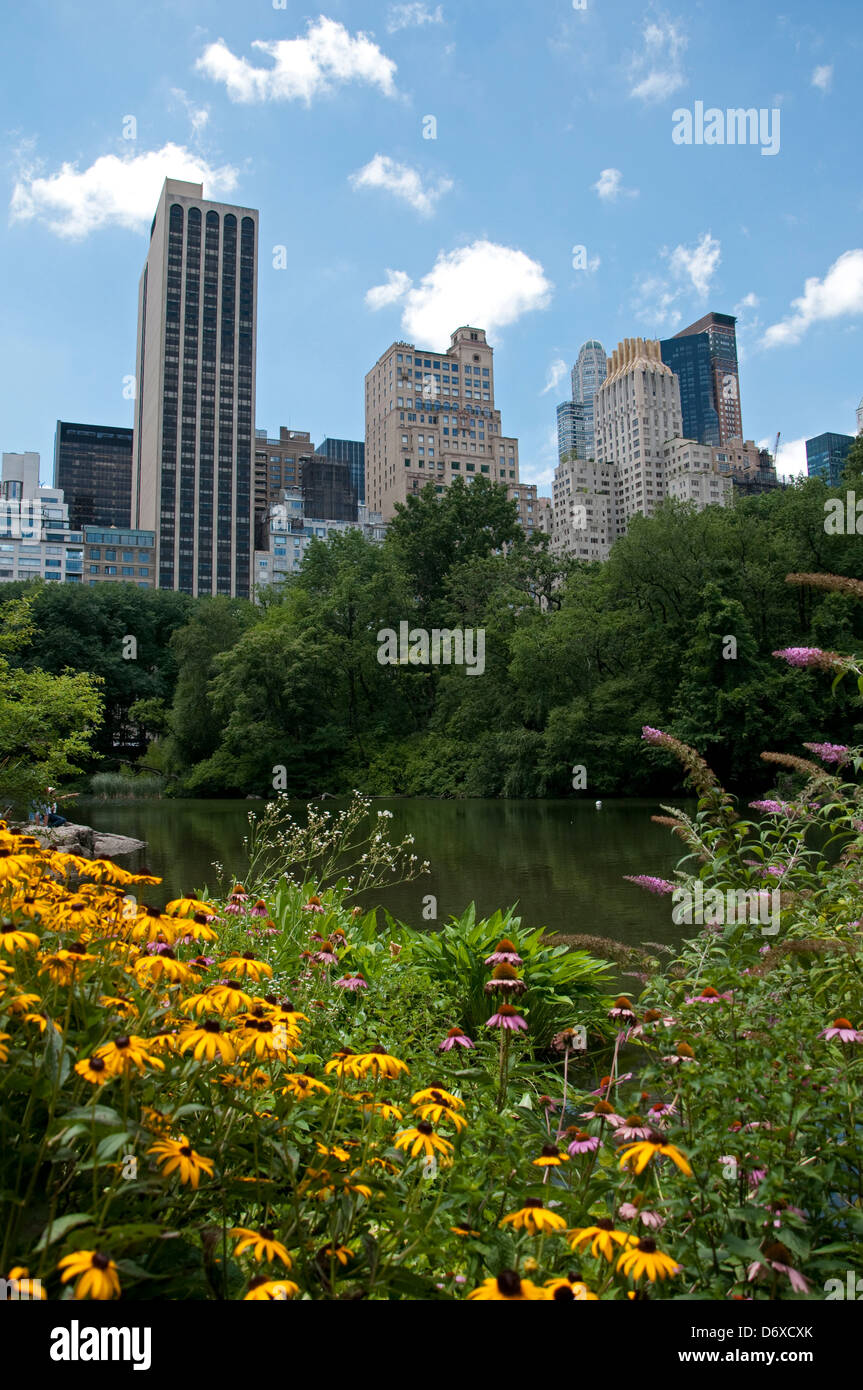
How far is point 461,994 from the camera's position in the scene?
482 centimetres

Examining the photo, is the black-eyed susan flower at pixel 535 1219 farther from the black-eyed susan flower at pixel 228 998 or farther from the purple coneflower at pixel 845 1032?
the purple coneflower at pixel 845 1032

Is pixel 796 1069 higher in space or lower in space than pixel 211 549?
lower

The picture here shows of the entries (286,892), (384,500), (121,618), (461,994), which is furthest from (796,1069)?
(384,500)

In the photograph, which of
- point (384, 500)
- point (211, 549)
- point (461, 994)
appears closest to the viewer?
point (461, 994)

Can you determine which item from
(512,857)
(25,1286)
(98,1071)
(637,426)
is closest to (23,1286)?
(25,1286)

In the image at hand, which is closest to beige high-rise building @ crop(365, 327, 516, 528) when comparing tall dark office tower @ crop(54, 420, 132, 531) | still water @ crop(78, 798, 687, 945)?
still water @ crop(78, 798, 687, 945)

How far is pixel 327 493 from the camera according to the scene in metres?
134

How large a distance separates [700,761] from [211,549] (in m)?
117

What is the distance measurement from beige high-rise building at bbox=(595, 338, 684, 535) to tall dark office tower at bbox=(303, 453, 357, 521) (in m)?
37.2

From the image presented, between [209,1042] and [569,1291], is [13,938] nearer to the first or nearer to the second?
[209,1042]

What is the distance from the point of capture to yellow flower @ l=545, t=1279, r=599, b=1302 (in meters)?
1.35

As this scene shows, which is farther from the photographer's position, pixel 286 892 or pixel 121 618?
pixel 121 618

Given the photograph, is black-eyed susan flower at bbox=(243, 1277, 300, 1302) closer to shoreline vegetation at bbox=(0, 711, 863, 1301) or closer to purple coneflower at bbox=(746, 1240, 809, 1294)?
shoreline vegetation at bbox=(0, 711, 863, 1301)
